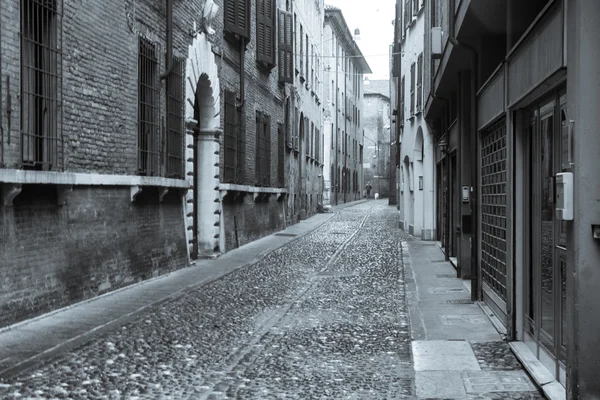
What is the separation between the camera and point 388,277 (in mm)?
13727

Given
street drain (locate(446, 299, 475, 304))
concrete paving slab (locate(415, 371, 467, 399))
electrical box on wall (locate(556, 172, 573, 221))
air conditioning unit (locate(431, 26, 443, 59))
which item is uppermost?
air conditioning unit (locate(431, 26, 443, 59))

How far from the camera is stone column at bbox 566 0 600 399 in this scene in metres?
4.72

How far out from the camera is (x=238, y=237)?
20281mm

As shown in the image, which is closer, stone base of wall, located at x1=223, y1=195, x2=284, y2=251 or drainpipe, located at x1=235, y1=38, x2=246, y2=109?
stone base of wall, located at x1=223, y1=195, x2=284, y2=251

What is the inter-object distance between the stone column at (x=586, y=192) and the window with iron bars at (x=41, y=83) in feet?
19.5

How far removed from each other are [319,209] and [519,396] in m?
35.6

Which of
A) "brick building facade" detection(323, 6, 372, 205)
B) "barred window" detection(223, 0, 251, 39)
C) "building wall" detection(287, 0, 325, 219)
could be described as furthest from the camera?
"brick building facade" detection(323, 6, 372, 205)

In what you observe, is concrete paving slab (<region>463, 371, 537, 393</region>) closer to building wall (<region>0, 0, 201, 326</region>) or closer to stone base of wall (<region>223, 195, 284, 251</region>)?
building wall (<region>0, 0, 201, 326</region>)

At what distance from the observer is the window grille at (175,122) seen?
14.2m

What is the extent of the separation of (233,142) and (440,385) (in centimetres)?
1396

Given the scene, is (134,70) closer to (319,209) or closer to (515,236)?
A: (515,236)

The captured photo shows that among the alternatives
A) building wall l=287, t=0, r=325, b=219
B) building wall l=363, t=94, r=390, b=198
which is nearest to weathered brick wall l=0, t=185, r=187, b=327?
building wall l=287, t=0, r=325, b=219

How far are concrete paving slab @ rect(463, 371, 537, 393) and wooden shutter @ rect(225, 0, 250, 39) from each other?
13657 mm

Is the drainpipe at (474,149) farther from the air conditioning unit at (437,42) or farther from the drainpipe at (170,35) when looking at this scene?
the drainpipe at (170,35)
